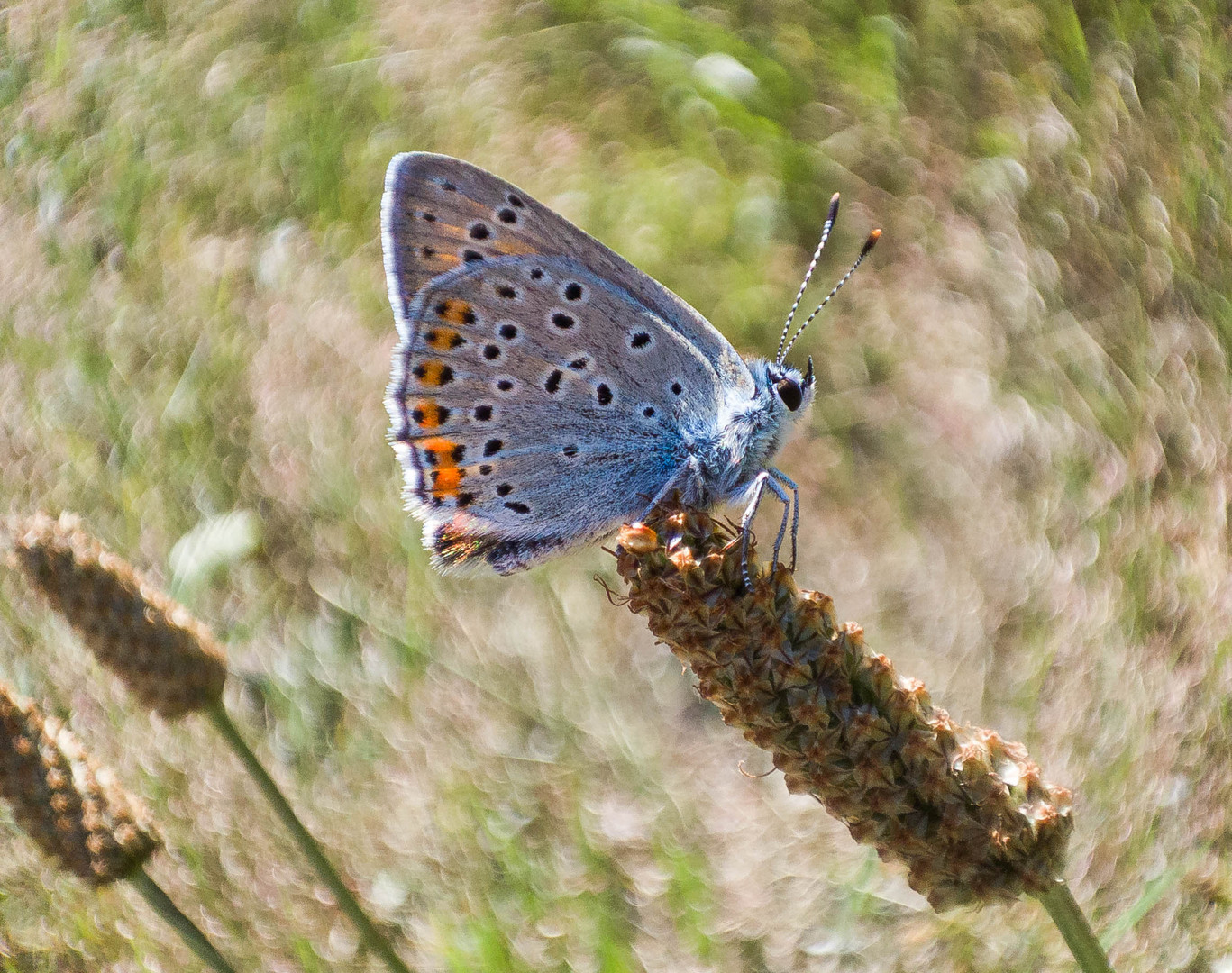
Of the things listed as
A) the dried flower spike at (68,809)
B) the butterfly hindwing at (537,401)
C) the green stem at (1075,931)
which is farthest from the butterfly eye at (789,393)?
the dried flower spike at (68,809)

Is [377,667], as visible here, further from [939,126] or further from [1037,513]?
[939,126]

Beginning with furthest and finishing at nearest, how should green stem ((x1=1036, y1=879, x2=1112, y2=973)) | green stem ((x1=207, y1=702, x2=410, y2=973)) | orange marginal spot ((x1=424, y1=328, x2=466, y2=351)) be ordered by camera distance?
orange marginal spot ((x1=424, y1=328, x2=466, y2=351)) → green stem ((x1=207, y1=702, x2=410, y2=973)) → green stem ((x1=1036, y1=879, x2=1112, y2=973))

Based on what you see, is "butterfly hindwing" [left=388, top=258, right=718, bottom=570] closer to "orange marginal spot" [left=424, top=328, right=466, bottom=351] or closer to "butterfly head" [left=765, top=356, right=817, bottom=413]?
"orange marginal spot" [left=424, top=328, right=466, bottom=351]

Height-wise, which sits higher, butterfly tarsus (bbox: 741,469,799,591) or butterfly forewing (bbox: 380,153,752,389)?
butterfly forewing (bbox: 380,153,752,389)

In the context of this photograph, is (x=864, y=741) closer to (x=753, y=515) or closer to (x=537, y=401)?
(x=753, y=515)

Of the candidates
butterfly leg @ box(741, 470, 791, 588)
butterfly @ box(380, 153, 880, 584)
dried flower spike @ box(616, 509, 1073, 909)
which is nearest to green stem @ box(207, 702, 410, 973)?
butterfly @ box(380, 153, 880, 584)
